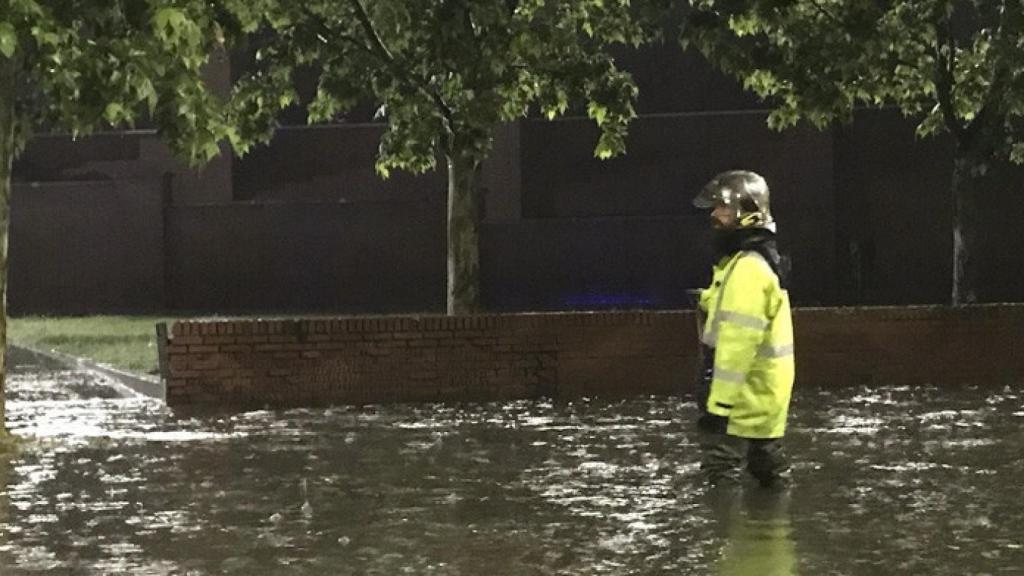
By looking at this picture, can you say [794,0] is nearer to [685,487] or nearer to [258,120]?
[258,120]

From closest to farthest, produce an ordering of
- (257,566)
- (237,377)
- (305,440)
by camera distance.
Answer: (257,566) → (305,440) → (237,377)

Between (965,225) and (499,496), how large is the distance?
40.7ft

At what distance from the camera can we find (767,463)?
955cm

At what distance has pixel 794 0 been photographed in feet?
62.4

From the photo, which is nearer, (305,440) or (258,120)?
(305,440)

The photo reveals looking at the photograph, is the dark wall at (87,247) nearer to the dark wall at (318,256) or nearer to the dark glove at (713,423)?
the dark wall at (318,256)

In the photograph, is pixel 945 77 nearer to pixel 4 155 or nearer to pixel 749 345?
pixel 4 155

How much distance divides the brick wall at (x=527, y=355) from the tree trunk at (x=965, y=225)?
11.0 ft

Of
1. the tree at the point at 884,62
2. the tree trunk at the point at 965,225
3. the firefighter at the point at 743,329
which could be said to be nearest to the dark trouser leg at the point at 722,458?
the firefighter at the point at 743,329

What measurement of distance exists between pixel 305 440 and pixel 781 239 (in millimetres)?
25338

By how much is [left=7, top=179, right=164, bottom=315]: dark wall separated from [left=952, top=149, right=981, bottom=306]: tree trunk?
2384 centimetres

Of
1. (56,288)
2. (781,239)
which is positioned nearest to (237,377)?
(781,239)

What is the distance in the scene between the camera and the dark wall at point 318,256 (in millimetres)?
39375

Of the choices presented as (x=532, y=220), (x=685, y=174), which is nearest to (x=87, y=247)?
(x=532, y=220)
